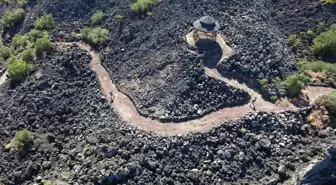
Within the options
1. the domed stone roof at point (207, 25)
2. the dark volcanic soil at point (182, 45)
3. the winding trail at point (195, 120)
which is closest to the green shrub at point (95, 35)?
the dark volcanic soil at point (182, 45)

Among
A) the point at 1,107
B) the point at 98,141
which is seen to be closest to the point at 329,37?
the point at 98,141

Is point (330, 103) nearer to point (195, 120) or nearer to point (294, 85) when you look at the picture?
point (294, 85)

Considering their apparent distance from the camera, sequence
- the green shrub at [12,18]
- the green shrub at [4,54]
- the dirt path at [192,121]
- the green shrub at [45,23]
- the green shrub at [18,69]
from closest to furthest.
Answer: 1. the dirt path at [192,121]
2. the green shrub at [18,69]
3. the green shrub at [4,54]
4. the green shrub at [45,23]
5. the green shrub at [12,18]

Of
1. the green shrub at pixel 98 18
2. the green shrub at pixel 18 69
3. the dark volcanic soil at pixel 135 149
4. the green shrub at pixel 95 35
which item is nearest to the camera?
the dark volcanic soil at pixel 135 149

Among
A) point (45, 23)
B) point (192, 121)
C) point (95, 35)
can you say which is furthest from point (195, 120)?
point (45, 23)

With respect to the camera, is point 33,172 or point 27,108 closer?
point 33,172

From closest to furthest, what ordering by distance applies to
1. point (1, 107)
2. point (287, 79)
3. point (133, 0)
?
point (287, 79), point (1, 107), point (133, 0)

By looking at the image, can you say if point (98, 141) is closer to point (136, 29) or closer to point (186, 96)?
point (186, 96)

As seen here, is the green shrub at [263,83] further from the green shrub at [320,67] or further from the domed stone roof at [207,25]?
the domed stone roof at [207,25]
